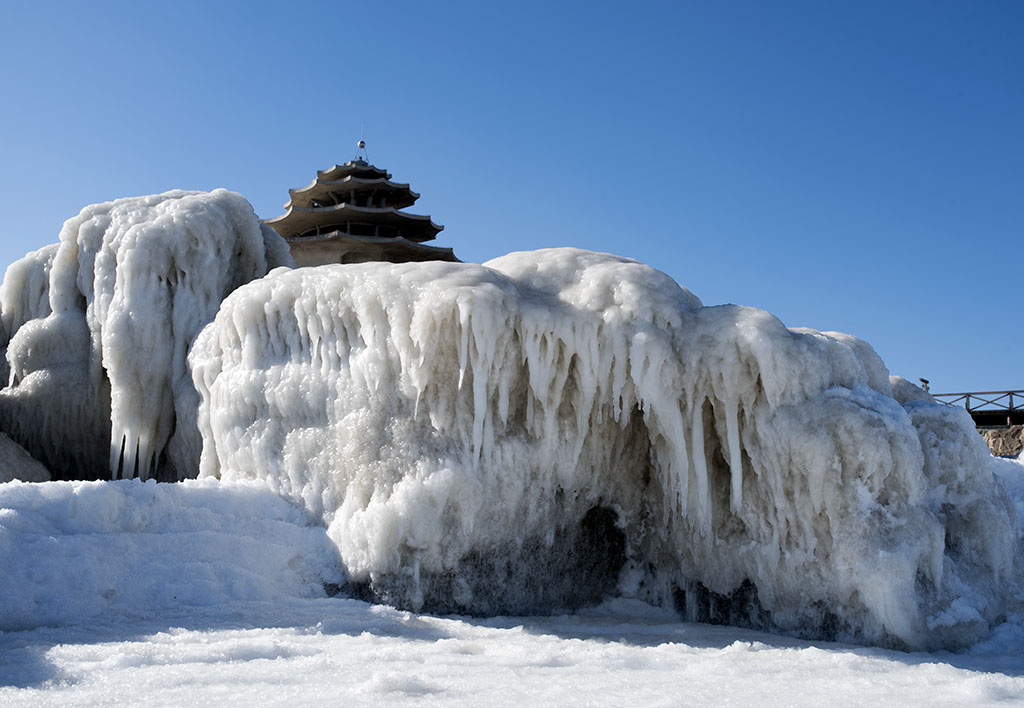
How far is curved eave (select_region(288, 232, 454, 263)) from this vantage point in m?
29.3

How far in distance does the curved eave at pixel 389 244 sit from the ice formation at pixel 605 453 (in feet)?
69.3

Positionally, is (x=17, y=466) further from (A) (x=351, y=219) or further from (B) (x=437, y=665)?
(A) (x=351, y=219)

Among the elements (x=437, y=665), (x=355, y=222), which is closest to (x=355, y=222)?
(x=355, y=222)

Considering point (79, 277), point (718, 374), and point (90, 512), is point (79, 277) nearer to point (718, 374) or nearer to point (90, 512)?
point (90, 512)

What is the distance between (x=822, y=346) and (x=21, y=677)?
A: 6.84 m

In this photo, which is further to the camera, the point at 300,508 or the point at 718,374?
the point at 300,508

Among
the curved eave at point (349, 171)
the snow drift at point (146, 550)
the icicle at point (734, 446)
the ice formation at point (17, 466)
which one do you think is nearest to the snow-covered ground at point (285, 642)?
the snow drift at point (146, 550)

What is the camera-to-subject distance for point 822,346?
25.6ft

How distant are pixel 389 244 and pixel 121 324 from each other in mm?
19107

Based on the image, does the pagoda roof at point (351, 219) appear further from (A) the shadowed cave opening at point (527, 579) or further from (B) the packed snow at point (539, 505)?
(A) the shadowed cave opening at point (527, 579)

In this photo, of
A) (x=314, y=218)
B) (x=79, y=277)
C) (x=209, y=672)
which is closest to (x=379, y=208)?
(x=314, y=218)

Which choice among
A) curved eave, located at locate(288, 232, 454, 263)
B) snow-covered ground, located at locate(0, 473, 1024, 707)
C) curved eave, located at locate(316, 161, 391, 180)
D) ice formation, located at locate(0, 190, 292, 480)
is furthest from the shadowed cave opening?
curved eave, located at locate(316, 161, 391, 180)

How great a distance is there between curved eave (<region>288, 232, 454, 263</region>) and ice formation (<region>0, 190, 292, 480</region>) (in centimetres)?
1643

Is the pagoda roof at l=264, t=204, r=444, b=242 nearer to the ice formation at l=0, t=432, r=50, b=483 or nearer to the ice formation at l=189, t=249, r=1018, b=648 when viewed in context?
the ice formation at l=0, t=432, r=50, b=483
